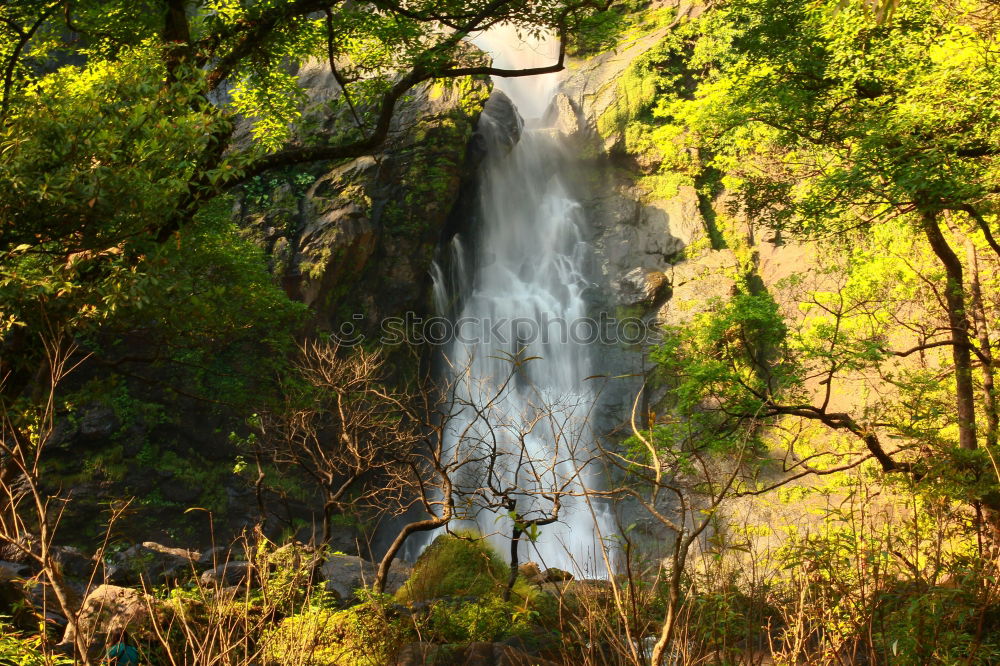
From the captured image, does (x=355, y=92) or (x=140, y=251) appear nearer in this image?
(x=140, y=251)

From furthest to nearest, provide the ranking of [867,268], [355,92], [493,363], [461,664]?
[493,363]
[867,268]
[355,92]
[461,664]

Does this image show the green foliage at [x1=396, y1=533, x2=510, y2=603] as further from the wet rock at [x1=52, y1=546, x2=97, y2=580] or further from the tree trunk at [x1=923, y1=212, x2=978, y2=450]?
the wet rock at [x1=52, y1=546, x2=97, y2=580]

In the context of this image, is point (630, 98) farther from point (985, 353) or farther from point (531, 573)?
point (531, 573)

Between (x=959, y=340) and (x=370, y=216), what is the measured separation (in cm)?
1386

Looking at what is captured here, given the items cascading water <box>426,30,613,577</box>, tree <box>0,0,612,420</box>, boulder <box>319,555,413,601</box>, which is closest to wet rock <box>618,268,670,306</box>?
cascading water <box>426,30,613,577</box>

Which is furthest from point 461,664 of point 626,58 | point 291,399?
point 626,58

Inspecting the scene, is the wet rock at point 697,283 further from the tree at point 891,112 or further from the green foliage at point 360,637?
the green foliage at point 360,637

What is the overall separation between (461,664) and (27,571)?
734 centimetres

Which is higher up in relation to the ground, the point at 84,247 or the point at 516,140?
the point at 516,140

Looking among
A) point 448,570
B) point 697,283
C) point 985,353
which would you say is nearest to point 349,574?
point 448,570

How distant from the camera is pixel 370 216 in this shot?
60.6 ft

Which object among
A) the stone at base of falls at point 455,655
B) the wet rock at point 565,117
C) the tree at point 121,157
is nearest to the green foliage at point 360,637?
the stone at base of falls at point 455,655

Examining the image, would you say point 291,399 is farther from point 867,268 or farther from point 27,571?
point 867,268

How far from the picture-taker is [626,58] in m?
24.6
